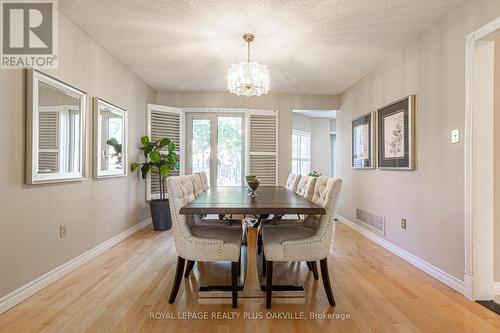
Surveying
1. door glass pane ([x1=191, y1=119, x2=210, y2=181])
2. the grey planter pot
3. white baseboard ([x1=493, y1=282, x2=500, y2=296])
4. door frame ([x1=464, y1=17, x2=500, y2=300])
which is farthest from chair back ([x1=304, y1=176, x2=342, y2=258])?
door glass pane ([x1=191, y1=119, x2=210, y2=181])

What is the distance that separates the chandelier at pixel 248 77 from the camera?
3074 millimetres

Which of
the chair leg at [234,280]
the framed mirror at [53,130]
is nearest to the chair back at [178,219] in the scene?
the chair leg at [234,280]

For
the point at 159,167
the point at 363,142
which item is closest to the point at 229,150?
the point at 159,167

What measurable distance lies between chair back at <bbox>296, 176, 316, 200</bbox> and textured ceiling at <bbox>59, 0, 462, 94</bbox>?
1.53m

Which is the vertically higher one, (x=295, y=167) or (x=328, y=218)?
(x=295, y=167)

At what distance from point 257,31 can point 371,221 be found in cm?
294

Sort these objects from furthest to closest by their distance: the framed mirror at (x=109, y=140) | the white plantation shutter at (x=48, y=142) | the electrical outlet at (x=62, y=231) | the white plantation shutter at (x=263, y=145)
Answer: the white plantation shutter at (x=263, y=145), the framed mirror at (x=109, y=140), the electrical outlet at (x=62, y=231), the white plantation shutter at (x=48, y=142)

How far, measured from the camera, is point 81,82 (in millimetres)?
3039

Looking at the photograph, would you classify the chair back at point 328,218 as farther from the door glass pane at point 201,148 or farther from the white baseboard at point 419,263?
the door glass pane at point 201,148

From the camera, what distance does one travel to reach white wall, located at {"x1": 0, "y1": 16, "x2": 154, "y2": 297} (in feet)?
6.97

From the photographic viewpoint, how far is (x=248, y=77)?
3072 mm

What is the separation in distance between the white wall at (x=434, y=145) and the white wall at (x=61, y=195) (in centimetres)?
350

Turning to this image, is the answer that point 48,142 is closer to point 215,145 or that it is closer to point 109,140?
point 109,140

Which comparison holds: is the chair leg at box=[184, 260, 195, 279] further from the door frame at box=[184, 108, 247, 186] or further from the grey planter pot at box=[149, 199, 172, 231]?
the door frame at box=[184, 108, 247, 186]
